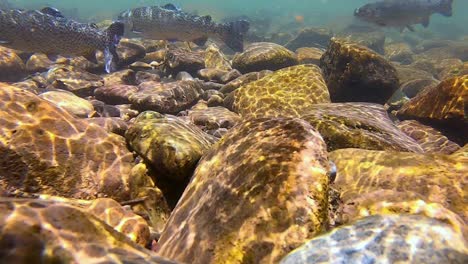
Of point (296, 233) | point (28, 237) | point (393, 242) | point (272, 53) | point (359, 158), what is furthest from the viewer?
point (272, 53)

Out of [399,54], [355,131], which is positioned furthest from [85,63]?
[399,54]

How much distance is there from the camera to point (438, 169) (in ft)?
11.6

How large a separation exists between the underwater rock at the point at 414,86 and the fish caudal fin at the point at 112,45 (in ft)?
28.6

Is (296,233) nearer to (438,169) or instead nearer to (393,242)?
(393,242)

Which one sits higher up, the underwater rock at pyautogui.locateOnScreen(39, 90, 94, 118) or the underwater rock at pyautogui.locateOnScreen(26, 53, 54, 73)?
the underwater rock at pyautogui.locateOnScreen(39, 90, 94, 118)

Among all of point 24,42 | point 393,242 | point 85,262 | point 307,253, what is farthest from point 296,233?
point 24,42

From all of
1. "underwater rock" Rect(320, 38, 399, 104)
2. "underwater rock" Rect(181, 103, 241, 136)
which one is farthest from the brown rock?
"underwater rock" Rect(320, 38, 399, 104)

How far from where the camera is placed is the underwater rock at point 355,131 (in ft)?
15.5

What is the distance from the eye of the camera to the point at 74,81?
837cm

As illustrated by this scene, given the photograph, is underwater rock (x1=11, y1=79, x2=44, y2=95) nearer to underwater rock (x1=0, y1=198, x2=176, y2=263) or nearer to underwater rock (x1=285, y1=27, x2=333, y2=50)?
underwater rock (x1=0, y1=198, x2=176, y2=263)

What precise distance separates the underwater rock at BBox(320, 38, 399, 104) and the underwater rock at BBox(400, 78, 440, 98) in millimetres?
3697

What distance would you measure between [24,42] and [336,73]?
305 inches

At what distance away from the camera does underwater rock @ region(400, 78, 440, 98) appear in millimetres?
10930

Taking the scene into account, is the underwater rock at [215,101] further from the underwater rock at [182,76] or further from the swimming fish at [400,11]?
the swimming fish at [400,11]
